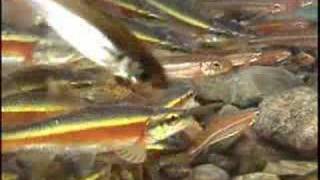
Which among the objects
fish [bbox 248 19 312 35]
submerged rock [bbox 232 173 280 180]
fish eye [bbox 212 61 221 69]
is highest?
fish [bbox 248 19 312 35]

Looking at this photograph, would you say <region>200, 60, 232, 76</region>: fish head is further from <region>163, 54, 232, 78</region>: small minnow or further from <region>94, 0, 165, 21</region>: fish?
<region>94, 0, 165, 21</region>: fish

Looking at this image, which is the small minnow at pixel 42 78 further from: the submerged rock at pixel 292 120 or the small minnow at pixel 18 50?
the submerged rock at pixel 292 120

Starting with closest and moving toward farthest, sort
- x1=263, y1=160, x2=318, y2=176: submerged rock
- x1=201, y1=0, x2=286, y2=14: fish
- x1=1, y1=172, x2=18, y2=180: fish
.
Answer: x1=1, y1=172, x2=18, y2=180: fish → x1=263, y1=160, x2=318, y2=176: submerged rock → x1=201, y1=0, x2=286, y2=14: fish

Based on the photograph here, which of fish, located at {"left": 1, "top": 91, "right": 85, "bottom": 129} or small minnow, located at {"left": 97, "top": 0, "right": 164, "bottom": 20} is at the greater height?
small minnow, located at {"left": 97, "top": 0, "right": 164, "bottom": 20}

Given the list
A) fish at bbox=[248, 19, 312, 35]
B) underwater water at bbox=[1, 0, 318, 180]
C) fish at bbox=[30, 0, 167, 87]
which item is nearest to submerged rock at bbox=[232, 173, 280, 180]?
underwater water at bbox=[1, 0, 318, 180]

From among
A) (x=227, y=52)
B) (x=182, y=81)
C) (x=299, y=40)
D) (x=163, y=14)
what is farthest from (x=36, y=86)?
(x=299, y=40)

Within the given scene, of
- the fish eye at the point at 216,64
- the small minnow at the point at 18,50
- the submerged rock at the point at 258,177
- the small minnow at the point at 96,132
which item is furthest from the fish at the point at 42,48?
the fish eye at the point at 216,64

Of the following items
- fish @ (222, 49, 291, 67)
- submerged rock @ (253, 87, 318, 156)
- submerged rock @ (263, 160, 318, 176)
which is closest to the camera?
submerged rock @ (263, 160, 318, 176)

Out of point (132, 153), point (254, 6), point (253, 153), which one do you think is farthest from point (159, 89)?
point (254, 6)

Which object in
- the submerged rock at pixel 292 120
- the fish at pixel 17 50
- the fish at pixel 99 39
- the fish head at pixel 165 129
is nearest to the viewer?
the fish at pixel 17 50
